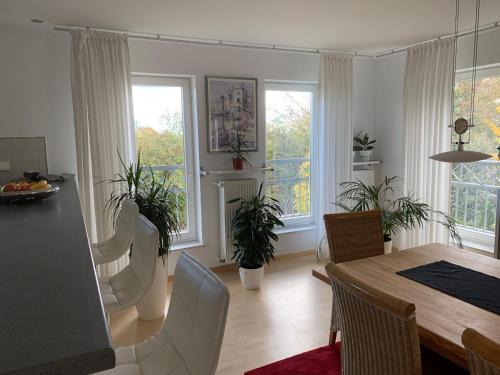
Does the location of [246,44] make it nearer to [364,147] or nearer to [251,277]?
[364,147]

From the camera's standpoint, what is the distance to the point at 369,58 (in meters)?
4.74

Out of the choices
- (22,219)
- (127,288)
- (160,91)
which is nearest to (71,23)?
(160,91)

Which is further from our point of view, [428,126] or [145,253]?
[428,126]

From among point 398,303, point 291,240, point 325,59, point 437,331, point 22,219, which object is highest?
point 325,59

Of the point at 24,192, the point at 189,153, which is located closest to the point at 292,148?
the point at 189,153

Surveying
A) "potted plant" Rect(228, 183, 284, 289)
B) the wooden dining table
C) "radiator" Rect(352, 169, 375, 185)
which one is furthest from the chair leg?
"radiator" Rect(352, 169, 375, 185)

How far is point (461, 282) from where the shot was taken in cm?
198

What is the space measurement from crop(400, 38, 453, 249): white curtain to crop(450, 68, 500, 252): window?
0.24 m

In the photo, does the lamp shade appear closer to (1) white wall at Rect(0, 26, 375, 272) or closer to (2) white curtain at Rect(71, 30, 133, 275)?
(1) white wall at Rect(0, 26, 375, 272)

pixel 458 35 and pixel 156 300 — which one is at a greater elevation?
pixel 458 35

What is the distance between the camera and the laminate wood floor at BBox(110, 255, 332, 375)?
2.64 metres

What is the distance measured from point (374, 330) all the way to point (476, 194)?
3293 mm

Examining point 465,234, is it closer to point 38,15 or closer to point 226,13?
point 226,13

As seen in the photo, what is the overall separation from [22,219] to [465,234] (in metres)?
4.21
